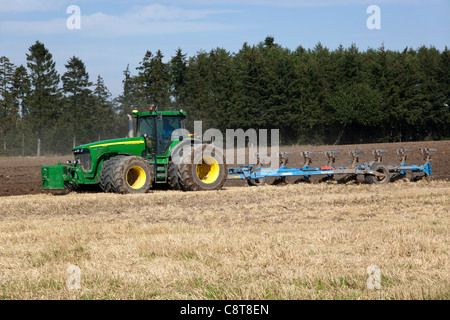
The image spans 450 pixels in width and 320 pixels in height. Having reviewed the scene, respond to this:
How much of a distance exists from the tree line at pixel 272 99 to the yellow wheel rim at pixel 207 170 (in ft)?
126

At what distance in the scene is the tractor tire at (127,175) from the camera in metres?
15.1

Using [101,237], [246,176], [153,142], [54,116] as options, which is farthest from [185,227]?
[54,116]

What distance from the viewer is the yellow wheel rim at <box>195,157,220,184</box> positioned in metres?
16.9

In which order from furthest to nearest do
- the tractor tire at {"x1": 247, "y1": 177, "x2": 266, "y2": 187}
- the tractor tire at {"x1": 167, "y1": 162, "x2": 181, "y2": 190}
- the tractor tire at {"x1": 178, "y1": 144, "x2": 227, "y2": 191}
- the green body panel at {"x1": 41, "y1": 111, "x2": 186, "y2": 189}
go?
the tractor tire at {"x1": 247, "y1": 177, "x2": 266, "y2": 187} < the tractor tire at {"x1": 167, "y1": 162, "x2": 181, "y2": 190} < the tractor tire at {"x1": 178, "y1": 144, "x2": 227, "y2": 191} < the green body panel at {"x1": 41, "y1": 111, "x2": 186, "y2": 189}

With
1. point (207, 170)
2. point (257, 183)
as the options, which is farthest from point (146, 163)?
point (257, 183)

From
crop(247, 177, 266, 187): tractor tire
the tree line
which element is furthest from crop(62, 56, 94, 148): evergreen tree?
crop(247, 177, 266, 187): tractor tire

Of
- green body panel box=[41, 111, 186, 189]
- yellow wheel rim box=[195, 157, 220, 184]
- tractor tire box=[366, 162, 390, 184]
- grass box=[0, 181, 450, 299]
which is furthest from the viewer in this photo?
tractor tire box=[366, 162, 390, 184]

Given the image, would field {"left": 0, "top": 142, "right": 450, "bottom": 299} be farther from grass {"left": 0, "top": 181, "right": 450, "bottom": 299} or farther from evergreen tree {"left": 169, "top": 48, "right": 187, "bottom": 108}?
evergreen tree {"left": 169, "top": 48, "right": 187, "bottom": 108}

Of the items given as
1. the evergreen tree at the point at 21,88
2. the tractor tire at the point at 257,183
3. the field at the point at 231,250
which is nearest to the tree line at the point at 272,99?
the evergreen tree at the point at 21,88

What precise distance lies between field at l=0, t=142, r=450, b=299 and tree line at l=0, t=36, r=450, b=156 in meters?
44.9

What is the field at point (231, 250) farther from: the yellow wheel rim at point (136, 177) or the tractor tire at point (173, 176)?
the tractor tire at point (173, 176)

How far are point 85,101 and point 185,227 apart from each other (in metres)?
57.3
